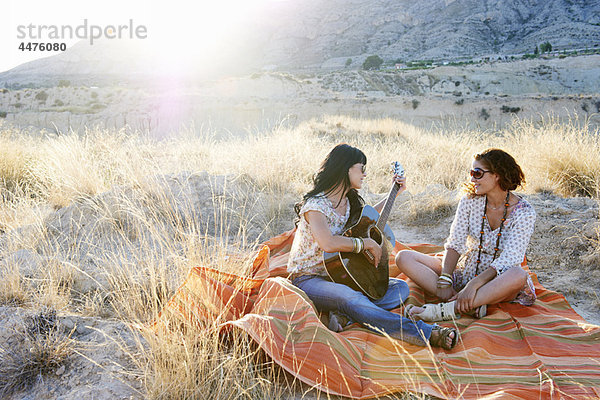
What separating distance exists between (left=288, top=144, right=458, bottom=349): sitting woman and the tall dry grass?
56 cm

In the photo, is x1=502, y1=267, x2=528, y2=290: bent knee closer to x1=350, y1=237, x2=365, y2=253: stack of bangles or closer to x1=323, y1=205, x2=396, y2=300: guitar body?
x1=323, y1=205, x2=396, y2=300: guitar body

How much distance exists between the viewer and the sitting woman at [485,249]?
2926mm

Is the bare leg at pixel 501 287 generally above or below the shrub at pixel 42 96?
below

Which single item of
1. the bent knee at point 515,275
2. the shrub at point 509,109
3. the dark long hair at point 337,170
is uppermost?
the shrub at point 509,109

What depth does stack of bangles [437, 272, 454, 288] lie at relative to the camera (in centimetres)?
317

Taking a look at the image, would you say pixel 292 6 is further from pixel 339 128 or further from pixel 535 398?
pixel 535 398

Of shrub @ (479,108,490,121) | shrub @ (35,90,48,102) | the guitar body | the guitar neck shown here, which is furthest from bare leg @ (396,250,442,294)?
shrub @ (35,90,48,102)

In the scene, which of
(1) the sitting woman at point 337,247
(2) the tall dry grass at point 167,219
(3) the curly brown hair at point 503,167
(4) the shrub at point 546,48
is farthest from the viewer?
(4) the shrub at point 546,48

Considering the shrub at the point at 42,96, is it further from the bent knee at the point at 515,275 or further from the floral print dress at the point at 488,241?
the bent knee at the point at 515,275

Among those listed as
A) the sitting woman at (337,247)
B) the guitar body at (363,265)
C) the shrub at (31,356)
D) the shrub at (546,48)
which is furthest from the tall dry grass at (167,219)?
the shrub at (546,48)

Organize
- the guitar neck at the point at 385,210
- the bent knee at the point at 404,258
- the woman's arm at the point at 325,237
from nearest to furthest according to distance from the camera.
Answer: the woman's arm at the point at 325,237 < the guitar neck at the point at 385,210 < the bent knee at the point at 404,258

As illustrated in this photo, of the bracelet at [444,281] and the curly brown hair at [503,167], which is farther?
the bracelet at [444,281]

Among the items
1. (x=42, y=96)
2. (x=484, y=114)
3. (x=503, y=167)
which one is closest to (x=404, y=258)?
(x=503, y=167)

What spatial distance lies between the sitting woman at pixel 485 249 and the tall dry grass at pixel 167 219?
1419mm
